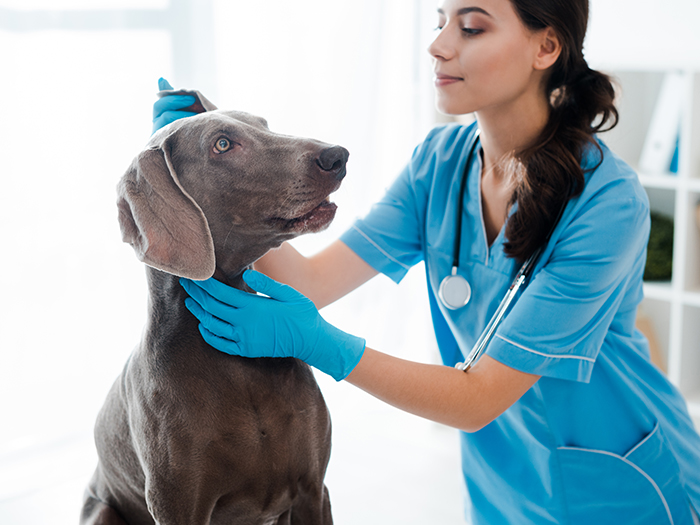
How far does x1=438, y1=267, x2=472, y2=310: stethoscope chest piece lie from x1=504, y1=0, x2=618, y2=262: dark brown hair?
136 mm

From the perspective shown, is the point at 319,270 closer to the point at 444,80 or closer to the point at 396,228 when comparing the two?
the point at 396,228

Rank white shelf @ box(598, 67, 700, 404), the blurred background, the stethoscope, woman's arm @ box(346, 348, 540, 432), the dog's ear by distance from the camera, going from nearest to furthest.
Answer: the dog's ear
woman's arm @ box(346, 348, 540, 432)
the stethoscope
the blurred background
white shelf @ box(598, 67, 700, 404)

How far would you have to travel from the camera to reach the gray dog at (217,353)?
0.94 metres

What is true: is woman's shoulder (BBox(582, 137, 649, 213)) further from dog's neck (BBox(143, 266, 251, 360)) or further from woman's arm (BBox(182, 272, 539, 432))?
dog's neck (BBox(143, 266, 251, 360))

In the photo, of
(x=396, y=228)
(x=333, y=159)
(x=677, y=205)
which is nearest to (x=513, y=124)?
(x=396, y=228)

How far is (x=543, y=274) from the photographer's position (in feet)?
4.07

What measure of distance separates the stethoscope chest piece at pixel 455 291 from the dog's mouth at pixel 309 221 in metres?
0.54

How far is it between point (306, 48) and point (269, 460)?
1.94m

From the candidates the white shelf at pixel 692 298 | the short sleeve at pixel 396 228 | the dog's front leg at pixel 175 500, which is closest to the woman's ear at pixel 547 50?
the short sleeve at pixel 396 228

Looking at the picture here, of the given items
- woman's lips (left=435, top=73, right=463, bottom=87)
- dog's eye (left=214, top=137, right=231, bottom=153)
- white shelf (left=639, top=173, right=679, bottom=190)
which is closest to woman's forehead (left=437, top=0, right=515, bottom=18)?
woman's lips (left=435, top=73, right=463, bottom=87)

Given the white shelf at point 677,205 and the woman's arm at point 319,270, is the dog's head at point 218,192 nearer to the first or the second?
the woman's arm at point 319,270

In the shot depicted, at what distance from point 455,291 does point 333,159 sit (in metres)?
0.59

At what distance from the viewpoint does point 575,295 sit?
1.22 metres

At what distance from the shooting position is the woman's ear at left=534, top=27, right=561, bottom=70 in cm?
136
